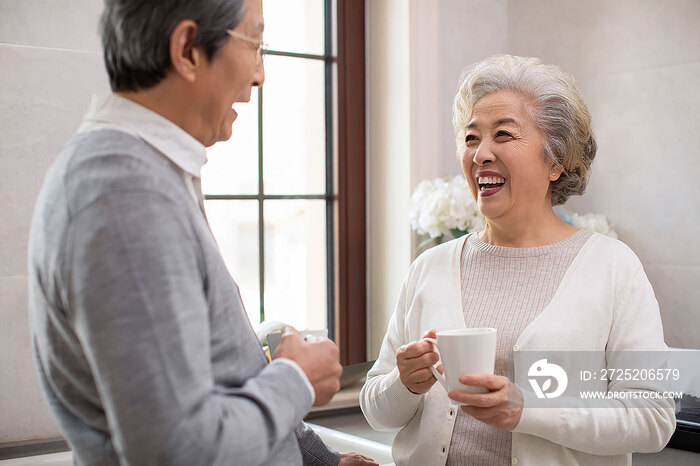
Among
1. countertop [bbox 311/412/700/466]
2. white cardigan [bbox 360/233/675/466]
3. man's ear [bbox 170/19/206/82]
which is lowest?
countertop [bbox 311/412/700/466]

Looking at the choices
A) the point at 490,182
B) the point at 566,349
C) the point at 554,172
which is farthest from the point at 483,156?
the point at 566,349

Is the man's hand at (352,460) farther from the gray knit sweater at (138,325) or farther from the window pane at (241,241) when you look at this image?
the window pane at (241,241)

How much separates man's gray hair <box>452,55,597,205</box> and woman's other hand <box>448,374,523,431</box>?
49 cm

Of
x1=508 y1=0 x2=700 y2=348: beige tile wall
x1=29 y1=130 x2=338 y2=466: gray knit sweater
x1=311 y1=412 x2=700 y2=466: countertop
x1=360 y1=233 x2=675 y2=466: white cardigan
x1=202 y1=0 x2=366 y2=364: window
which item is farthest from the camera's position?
x1=202 y1=0 x2=366 y2=364: window

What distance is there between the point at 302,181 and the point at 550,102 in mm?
1050

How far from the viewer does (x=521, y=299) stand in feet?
4.12

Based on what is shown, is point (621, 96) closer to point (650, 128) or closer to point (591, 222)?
point (650, 128)

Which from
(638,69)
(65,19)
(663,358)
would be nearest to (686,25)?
(638,69)

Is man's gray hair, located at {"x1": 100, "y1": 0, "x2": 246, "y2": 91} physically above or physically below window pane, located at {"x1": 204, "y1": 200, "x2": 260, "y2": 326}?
above

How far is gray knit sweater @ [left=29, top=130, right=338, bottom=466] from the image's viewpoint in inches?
23.0

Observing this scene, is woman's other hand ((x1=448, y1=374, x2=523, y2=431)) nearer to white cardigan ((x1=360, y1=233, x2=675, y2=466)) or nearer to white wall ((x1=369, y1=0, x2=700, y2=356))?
white cardigan ((x1=360, y1=233, x2=675, y2=466))

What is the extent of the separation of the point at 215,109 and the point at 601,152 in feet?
5.27

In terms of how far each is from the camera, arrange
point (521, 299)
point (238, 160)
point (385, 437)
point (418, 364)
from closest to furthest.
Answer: point (418, 364) < point (521, 299) < point (385, 437) < point (238, 160)

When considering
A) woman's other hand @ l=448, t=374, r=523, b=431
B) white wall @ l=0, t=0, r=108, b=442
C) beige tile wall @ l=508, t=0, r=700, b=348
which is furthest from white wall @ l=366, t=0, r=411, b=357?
Result: woman's other hand @ l=448, t=374, r=523, b=431
